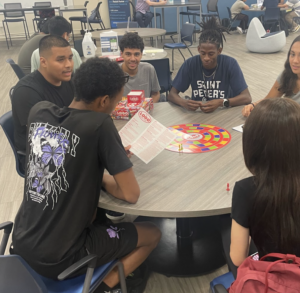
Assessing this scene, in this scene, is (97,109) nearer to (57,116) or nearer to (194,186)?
(57,116)

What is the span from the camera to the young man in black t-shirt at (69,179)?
122 cm

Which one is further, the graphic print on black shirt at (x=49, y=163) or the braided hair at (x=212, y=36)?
the braided hair at (x=212, y=36)

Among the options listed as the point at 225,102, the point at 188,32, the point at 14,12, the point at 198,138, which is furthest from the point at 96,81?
the point at 14,12

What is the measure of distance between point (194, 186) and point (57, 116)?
2.10ft

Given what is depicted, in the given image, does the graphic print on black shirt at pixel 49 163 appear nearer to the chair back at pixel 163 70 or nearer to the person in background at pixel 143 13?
the chair back at pixel 163 70

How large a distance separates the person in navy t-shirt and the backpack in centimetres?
152

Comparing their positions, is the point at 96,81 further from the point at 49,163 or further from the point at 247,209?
the point at 247,209

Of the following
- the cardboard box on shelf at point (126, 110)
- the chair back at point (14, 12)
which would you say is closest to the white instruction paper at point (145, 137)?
the cardboard box on shelf at point (126, 110)

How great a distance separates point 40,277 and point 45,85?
1401 millimetres

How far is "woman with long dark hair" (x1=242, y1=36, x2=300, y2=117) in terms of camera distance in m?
2.10

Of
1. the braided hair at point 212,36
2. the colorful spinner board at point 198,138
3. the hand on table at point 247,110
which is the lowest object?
the colorful spinner board at point 198,138

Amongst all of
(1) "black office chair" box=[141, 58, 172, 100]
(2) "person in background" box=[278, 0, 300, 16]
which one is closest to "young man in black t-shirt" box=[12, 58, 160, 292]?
(1) "black office chair" box=[141, 58, 172, 100]

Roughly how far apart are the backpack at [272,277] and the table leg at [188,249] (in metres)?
1.12

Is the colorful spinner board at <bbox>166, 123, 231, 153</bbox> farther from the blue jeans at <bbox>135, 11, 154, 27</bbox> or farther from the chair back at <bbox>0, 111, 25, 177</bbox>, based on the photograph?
the blue jeans at <bbox>135, 11, 154, 27</bbox>
